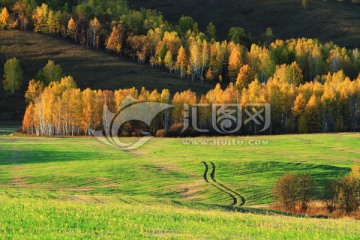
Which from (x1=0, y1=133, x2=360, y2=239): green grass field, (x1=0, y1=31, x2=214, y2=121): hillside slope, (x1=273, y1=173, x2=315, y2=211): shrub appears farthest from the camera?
(x1=0, y1=31, x2=214, y2=121): hillside slope

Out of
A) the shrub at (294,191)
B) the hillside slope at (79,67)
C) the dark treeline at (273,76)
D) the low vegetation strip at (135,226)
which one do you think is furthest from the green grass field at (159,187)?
the hillside slope at (79,67)

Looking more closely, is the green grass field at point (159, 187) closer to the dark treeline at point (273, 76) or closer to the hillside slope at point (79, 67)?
the dark treeline at point (273, 76)

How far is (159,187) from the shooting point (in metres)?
60.8

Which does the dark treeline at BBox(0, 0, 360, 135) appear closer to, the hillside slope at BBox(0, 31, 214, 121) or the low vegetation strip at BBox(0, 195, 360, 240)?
the hillside slope at BBox(0, 31, 214, 121)

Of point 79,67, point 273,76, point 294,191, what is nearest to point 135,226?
point 294,191

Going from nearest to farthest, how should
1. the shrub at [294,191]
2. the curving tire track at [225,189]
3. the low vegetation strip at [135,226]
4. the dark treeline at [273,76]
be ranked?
the low vegetation strip at [135,226] < the shrub at [294,191] < the curving tire track at [225,189] < the dark treeline at [273,76]

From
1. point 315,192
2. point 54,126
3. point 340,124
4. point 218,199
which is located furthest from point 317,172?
point 54,126

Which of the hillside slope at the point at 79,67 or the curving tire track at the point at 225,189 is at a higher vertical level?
the hillside slope at the point at 79,67

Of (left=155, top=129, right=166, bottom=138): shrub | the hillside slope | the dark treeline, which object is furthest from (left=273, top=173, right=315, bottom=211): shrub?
the hillside slope

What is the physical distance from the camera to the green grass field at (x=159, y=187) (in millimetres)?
25547

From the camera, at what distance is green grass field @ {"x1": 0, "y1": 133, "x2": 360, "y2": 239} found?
2555 cm

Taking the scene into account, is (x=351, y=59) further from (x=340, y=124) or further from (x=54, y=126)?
(x=54, y=126)

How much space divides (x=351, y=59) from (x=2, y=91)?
101 metres

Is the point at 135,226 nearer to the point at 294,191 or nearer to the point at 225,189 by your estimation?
the point at 294,191
